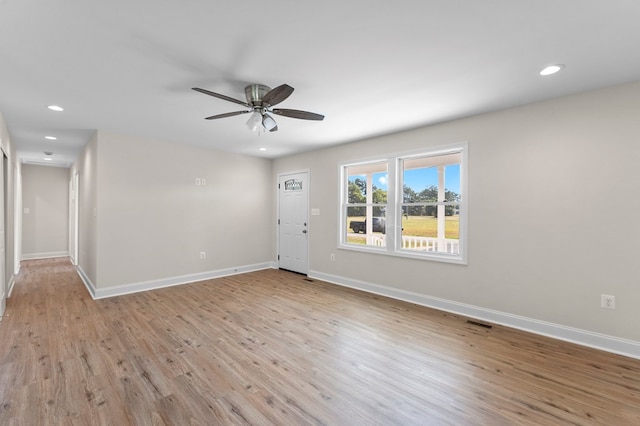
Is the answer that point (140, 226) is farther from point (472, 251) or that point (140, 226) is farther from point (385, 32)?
point (472, 251)

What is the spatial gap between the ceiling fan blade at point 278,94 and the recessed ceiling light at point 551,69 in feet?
7.24

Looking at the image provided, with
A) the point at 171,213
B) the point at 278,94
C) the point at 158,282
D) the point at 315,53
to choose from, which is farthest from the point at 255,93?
the point at 158,282

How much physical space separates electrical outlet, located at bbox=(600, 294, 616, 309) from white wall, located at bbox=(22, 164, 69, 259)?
11115mm

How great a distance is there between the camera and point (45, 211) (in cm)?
755

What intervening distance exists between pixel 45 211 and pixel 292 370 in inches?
352

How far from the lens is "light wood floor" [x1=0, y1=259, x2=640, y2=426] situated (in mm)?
1870

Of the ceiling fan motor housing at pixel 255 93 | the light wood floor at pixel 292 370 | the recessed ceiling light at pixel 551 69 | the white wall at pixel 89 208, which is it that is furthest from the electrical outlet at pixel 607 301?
the white wall at pixel 89 208

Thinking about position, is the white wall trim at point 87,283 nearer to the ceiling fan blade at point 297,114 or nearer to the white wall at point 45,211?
the white wall at point 45,211

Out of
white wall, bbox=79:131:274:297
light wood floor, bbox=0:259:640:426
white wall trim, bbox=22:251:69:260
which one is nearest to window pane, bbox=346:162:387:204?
light wood floor, bbox=0:259:640:426

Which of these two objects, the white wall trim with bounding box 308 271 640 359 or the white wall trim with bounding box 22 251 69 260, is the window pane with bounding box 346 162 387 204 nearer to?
the white wall trim with bounding box 308 271 640 359

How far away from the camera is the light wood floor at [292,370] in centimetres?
187

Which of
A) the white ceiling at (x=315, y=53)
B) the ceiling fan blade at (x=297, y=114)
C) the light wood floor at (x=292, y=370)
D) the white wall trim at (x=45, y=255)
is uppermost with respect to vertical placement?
the white ceiling at (x=315, y=53)

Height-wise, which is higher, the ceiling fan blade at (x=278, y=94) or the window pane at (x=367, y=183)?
the ceiling fan blade at (x=278, y=94)

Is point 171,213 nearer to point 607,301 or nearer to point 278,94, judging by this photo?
point 278,94
